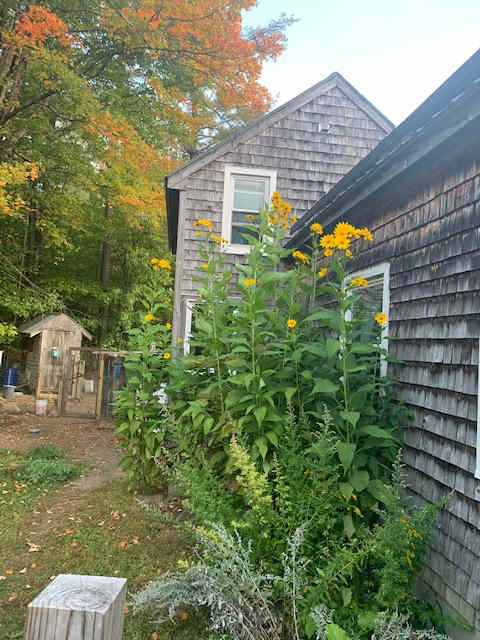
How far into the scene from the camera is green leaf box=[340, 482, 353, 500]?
3.02 metres

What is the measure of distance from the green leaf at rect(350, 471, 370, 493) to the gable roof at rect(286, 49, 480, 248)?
223 cm

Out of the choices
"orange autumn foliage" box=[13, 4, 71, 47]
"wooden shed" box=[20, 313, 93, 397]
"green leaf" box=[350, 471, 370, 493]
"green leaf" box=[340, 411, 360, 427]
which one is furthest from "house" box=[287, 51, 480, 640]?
"wooden shed" box=[20, 313, 93, 397]

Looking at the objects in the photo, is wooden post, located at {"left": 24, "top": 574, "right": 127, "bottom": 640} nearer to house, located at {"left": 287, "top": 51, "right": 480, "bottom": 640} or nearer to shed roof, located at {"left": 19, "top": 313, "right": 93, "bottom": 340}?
house, located at {"left": 287, "top": 51, "right": 480, "bottom": 640}

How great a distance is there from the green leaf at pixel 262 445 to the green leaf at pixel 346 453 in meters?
0.56

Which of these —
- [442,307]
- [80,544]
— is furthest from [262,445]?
[80,544]

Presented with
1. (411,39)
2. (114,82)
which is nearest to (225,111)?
(114,82)

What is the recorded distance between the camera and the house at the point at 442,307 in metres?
2.97

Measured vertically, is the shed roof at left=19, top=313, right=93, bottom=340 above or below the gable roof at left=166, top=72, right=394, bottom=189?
below

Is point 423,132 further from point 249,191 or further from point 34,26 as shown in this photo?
point 34,26

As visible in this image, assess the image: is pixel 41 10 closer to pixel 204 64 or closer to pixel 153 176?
pixel 204 64

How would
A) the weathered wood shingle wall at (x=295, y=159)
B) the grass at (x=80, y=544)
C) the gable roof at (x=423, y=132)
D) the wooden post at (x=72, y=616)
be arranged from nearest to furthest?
1. the wooden post at (x=72, y=616)
2. the gable roof at (x=423, y=132)
3. the grass at (x=80, y=544)
4. the weathered wood shingle wall at (x=295, y=159)

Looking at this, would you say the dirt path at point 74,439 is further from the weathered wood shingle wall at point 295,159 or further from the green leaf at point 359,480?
the green leaf at point 359,480

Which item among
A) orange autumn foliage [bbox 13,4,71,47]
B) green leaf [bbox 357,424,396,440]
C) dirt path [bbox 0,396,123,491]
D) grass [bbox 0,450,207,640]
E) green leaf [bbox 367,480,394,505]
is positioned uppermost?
orange autumn foliage [bbox 13,4,71,47]

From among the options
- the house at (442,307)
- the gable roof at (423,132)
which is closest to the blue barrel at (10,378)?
the gable roof at (423,132)
